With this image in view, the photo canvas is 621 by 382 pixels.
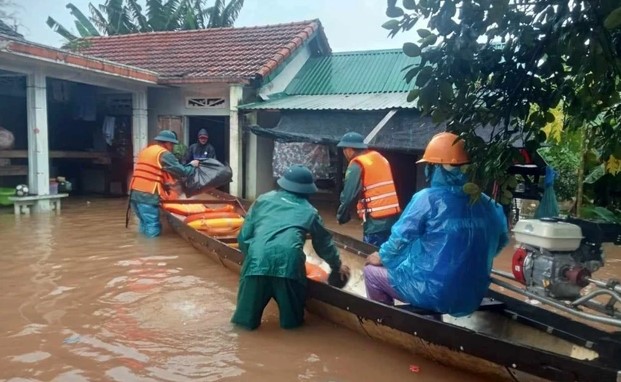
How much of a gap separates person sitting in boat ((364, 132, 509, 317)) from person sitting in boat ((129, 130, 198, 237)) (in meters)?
5.23

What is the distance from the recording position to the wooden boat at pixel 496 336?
3.15m

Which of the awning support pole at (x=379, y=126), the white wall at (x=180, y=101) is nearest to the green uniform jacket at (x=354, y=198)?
the awning support pole at (x=379, y=126)

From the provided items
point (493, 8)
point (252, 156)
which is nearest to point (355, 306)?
point (493, 8)

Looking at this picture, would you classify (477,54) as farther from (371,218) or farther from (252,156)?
(252,156)

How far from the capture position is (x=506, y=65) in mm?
2891

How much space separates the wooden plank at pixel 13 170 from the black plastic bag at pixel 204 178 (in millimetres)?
4269

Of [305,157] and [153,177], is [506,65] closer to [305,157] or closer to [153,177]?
[153,177]

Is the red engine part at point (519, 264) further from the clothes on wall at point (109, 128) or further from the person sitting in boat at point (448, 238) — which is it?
the clothes on wall at point (109, 128)

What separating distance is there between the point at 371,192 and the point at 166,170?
366 centimetres

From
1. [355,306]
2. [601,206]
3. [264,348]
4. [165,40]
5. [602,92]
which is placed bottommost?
[264,348]

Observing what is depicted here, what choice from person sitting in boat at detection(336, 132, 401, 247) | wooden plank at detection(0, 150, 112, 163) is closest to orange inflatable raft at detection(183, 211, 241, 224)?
person sitting in boat at detection(336, 132, 401, 247)

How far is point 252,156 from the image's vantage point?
12.9m

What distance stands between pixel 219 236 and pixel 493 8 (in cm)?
630

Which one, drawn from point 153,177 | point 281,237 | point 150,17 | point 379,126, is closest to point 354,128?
point 379,126
